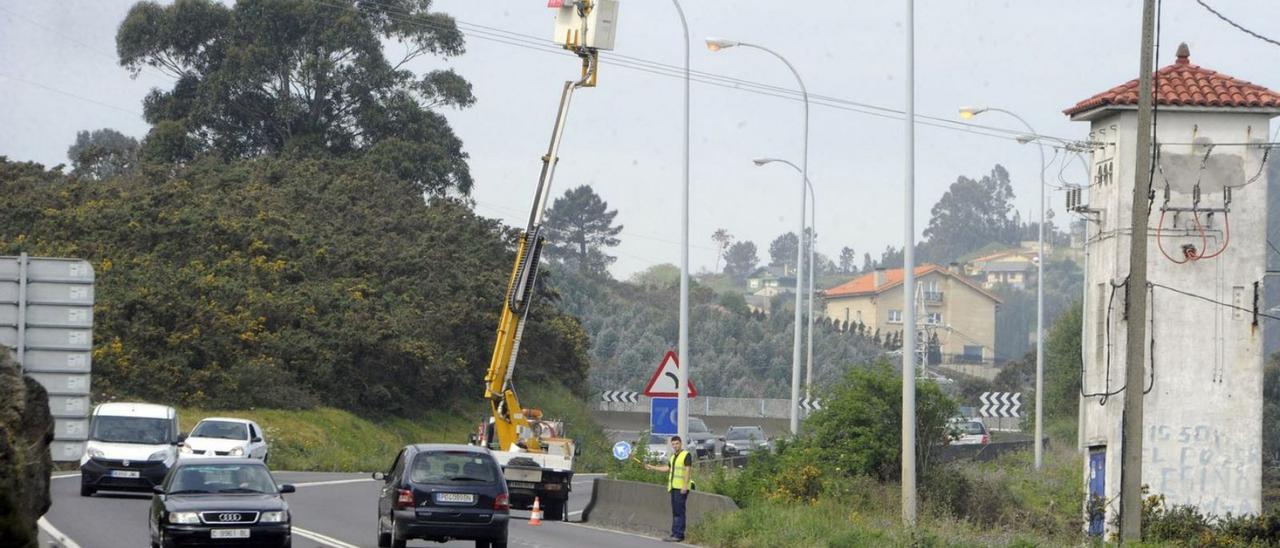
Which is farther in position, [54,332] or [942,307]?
[942,307]

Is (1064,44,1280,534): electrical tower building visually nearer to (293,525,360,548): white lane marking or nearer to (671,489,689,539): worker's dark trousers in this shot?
(671,489,689,539): worker's dark trousers

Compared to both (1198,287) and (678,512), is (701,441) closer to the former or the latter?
(1198,287)

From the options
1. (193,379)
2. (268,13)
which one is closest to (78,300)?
(193,379)

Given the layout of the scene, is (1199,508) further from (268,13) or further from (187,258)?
(268,13)

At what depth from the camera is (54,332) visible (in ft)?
52.0

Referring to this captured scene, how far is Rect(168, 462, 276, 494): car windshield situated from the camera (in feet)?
66.5

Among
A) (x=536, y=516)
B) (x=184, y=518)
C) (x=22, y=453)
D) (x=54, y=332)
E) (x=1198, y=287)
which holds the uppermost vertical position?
(x=1198, y=287)

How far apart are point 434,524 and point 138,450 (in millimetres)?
11845

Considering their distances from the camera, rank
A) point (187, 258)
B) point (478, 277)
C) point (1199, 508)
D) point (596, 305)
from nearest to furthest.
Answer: point (1199, 508) → point (187, 258) → point (478, 277) → point (596, 305)

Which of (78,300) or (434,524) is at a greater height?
(78,300)

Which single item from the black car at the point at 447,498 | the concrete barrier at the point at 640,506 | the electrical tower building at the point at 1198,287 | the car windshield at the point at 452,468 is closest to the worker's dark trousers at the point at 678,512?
the concrete barrier at the point at 640,506

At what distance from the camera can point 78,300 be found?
630 inches

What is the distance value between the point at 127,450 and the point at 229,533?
12634mm

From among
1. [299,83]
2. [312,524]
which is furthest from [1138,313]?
[299,83]
